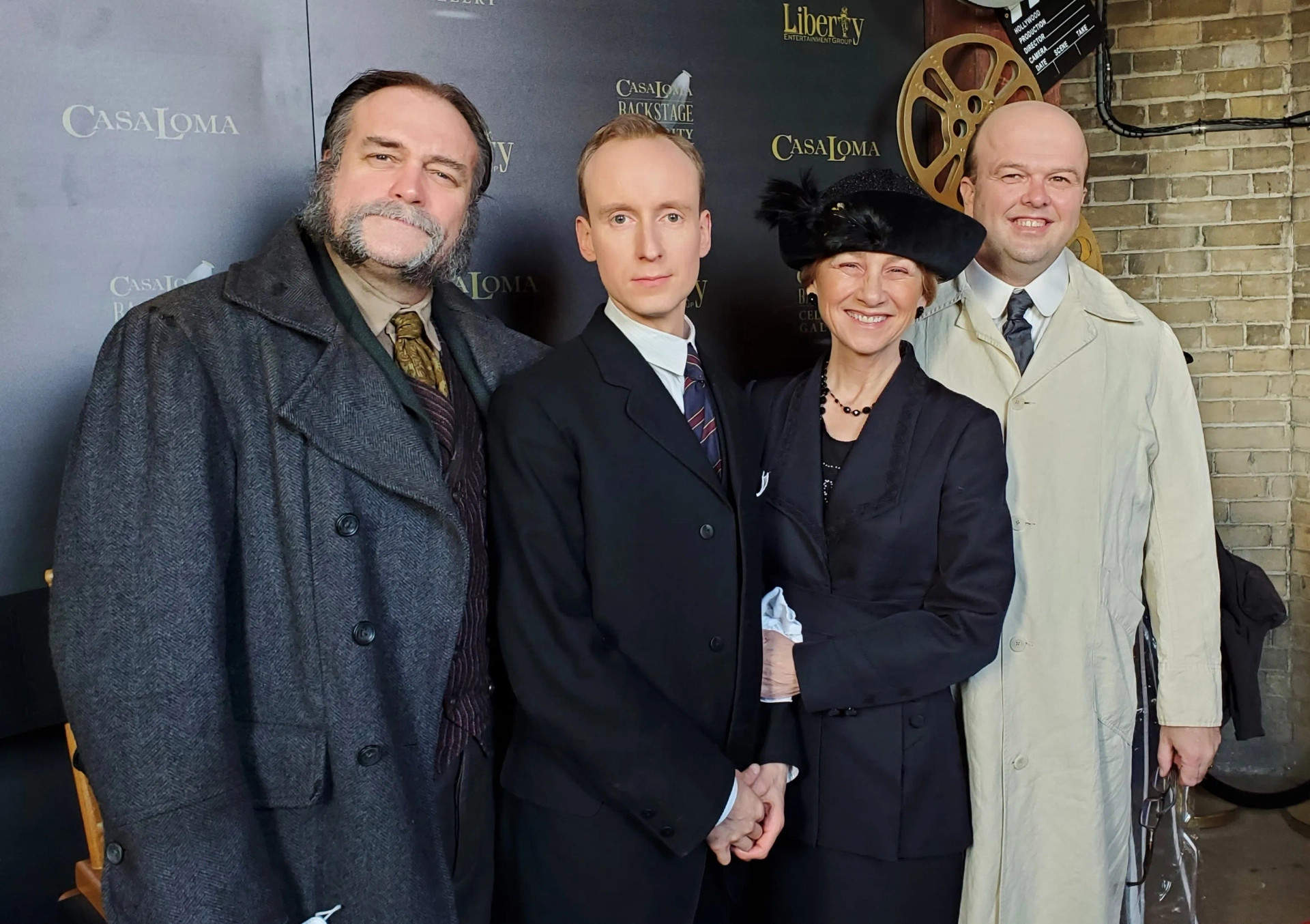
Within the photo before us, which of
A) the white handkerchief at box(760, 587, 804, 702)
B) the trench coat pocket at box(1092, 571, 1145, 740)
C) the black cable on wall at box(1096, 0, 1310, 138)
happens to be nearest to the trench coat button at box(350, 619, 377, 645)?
the white handkerchief at box(760, 587, 804, 702)

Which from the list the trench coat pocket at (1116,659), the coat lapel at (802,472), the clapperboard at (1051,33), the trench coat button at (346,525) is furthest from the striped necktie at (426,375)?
the clapperboard at (1051,33)

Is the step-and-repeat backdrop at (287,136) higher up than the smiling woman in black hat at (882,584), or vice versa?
the step-and-repeat backdrop at (287,136)

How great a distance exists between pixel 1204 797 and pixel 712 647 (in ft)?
11.2

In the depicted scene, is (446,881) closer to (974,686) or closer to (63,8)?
(974,686)

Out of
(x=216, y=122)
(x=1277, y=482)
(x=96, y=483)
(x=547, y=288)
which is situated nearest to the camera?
(x=96, y=483)

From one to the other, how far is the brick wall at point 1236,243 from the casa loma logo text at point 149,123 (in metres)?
3.28

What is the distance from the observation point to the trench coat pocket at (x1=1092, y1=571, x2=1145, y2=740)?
207cm

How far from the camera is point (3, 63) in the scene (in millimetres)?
1971

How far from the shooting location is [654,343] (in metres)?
1.68

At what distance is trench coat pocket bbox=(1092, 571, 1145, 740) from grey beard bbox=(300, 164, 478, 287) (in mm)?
1507

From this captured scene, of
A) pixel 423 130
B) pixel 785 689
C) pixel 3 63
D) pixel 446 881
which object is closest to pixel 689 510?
pixel 785 689

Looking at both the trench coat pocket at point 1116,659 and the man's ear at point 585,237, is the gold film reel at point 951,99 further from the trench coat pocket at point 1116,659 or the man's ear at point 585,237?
the man's ear at point 585,237

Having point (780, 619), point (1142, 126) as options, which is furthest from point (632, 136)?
point (1142, 126)

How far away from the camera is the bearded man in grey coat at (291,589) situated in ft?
4.19
